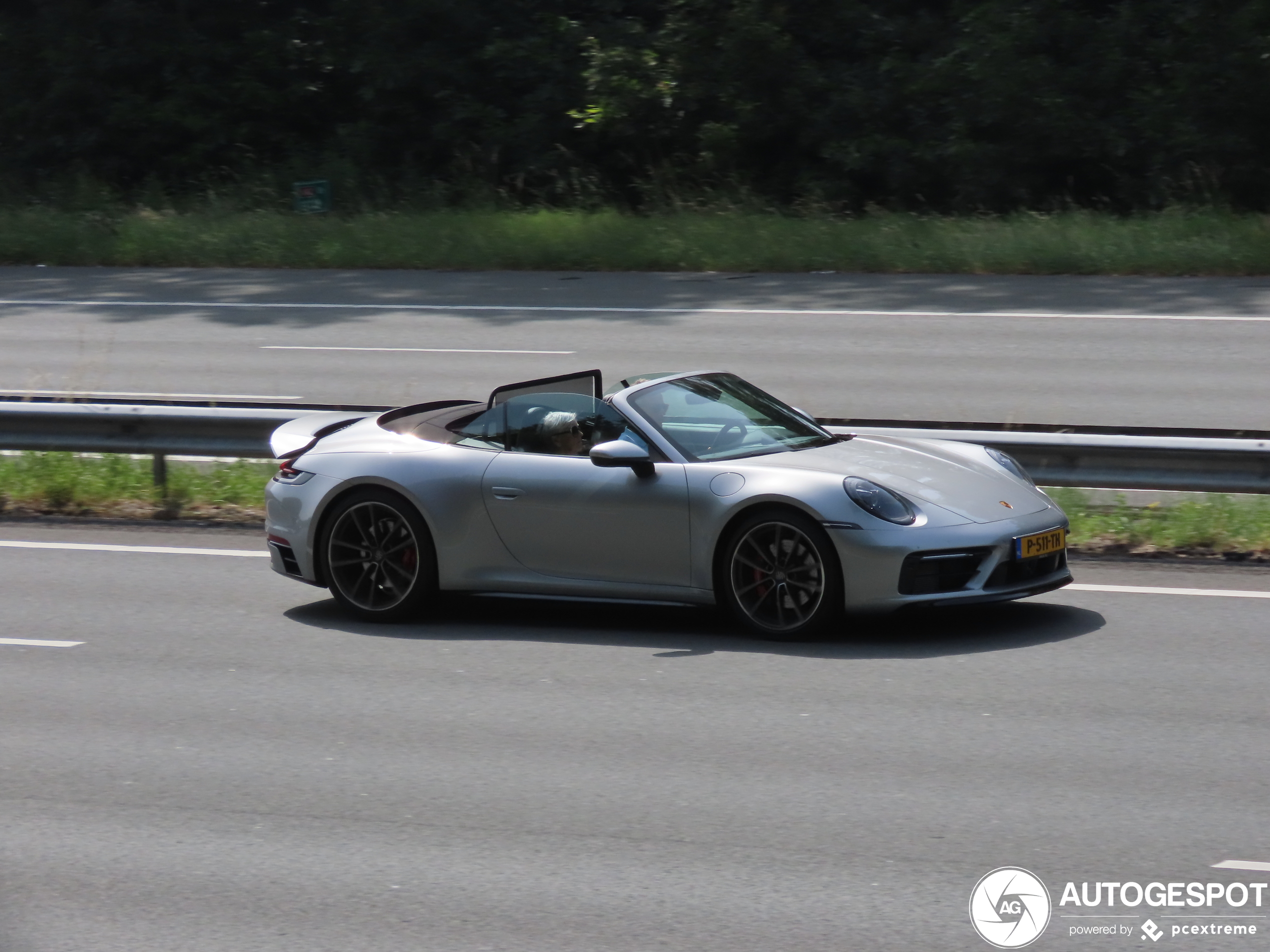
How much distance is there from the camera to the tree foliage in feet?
86.2

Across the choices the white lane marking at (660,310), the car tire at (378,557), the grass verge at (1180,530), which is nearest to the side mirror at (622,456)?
the car tire at (378,557)

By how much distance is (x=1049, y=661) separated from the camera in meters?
6.98

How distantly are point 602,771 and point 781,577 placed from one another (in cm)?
183

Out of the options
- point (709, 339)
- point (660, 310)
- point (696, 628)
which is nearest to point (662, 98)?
point (660, 310)

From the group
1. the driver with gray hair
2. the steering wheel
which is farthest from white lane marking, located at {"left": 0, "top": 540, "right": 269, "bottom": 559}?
the steering wheel

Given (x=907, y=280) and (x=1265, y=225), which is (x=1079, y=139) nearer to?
(x=1265, y=225)

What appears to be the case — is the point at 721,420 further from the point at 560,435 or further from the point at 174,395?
the point at 174,395

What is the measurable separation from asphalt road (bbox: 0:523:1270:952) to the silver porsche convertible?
0.25 metres

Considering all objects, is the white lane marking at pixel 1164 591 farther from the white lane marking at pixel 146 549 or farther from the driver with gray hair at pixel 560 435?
the white lane marking at pixel 146 549

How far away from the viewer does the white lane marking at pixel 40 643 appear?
25.3 ft

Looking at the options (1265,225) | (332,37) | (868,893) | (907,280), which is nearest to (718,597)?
(868,893)

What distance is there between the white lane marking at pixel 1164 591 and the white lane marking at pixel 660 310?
30.5ft

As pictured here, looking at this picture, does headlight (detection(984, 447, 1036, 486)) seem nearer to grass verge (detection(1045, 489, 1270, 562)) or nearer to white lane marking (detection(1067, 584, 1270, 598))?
white lane marking (detection(1067, 584, 1270, 598))

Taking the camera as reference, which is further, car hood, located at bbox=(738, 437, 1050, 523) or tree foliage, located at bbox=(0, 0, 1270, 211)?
tree foliage, located at bbox=(0, 0, 1270, 211)
